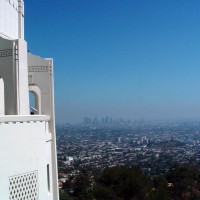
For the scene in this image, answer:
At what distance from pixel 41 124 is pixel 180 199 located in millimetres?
21752

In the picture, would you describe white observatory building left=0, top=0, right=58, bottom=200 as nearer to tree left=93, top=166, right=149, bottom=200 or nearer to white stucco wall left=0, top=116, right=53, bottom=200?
white stucco wall left=0, top=116, right=53, bottom=200

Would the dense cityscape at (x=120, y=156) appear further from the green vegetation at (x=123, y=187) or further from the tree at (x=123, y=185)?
the tree at (x=123, y=185)

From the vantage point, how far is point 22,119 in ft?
27.4

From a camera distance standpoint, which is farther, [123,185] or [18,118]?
[123,185]

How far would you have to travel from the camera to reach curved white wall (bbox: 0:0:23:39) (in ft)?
32.2

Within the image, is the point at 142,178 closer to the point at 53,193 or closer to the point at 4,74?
the point at 53,193

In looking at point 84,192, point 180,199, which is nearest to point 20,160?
point 84,192

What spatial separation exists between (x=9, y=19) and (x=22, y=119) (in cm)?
324

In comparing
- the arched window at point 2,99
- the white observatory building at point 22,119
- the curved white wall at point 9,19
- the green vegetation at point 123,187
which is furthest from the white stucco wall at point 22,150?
the green vegetation at point 123,187

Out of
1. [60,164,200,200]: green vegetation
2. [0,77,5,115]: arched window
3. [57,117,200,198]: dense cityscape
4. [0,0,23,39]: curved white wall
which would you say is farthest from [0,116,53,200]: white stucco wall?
[57,117,200,198]: dense cityscape

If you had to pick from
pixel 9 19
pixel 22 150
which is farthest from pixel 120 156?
pixel 22 150

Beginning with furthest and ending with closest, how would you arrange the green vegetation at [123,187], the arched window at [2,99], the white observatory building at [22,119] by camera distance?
1. the green vegetation at [123,187]
2. the arched window at [2,99]
3. the white observatory building at [22,119]

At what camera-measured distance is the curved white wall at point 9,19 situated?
32.2ft

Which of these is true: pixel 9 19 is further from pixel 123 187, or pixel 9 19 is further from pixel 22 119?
pixel 123 187
